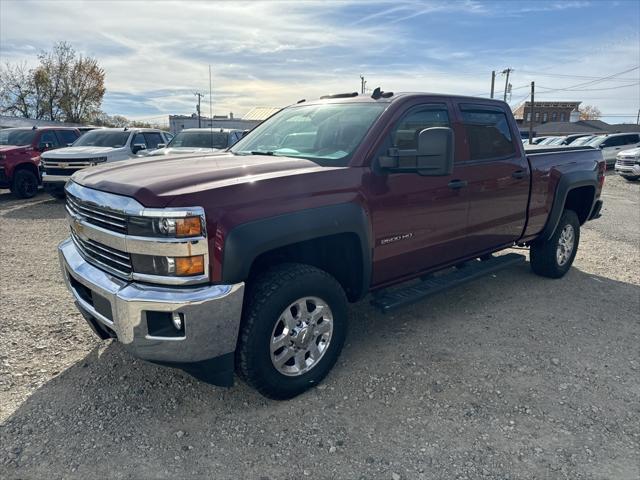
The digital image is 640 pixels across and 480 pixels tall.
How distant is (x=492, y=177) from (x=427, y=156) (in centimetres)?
139

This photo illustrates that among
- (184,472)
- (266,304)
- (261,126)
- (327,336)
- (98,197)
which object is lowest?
(184,472)

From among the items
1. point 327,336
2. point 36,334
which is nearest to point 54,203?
point 36,334

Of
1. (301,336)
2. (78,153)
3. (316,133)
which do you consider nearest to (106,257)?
(301,336)

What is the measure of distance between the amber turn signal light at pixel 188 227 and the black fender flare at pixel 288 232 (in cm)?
16

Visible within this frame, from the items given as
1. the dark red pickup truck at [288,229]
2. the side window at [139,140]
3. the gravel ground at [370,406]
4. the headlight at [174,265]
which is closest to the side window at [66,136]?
the side window at [139,140]

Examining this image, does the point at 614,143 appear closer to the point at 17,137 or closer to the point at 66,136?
the point at 66,136

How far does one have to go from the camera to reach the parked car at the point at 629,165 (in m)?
17.7

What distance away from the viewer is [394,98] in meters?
3.52

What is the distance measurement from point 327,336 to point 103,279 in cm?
145

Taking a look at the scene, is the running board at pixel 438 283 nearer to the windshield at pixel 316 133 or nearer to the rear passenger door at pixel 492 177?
the rear passenger door at pixel 492 177

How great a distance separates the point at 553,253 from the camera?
5.27 meters

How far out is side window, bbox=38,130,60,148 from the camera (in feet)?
39.2

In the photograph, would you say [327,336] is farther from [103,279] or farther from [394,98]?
[394,98]

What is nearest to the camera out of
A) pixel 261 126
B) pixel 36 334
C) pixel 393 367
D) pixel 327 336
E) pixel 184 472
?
pixel 184 472
